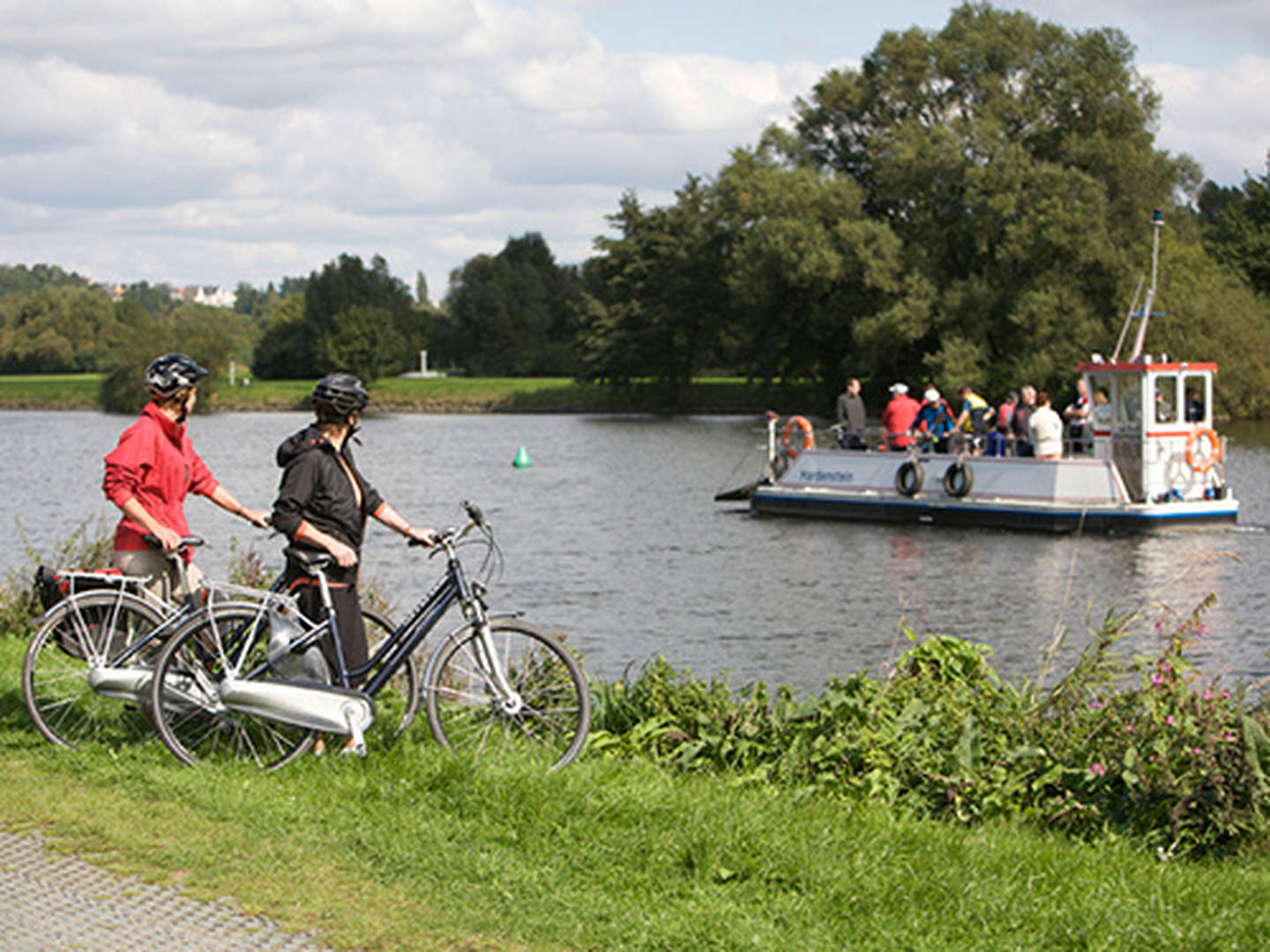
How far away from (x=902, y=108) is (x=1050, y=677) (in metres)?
52.3

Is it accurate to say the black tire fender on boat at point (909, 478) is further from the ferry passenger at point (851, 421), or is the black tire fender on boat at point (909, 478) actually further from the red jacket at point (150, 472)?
the red jacket at point (150, 472)

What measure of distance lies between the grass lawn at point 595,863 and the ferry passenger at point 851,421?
2472cm

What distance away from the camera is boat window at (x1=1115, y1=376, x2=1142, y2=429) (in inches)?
1065

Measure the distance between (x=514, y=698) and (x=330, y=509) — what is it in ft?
3.84

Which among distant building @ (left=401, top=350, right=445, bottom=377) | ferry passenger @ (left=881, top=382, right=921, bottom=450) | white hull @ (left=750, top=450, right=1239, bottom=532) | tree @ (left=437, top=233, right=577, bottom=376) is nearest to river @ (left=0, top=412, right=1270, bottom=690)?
white hull @ (left=750, top=450, right=1239, bottom=532)

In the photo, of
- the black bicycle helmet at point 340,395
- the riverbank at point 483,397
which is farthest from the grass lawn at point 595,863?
the riverbank at point 483,397

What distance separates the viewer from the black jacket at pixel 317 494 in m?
6.77

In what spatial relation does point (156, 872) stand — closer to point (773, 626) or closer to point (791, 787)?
point (791, 787)

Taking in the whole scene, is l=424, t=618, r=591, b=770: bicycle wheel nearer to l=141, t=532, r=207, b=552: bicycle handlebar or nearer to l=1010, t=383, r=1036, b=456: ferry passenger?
l=141, t=532, r=207, b=552: bicycle handlebar

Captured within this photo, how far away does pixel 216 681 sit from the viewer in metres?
6.85

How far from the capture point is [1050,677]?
13.9m

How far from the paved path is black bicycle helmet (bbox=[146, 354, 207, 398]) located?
2620 mm

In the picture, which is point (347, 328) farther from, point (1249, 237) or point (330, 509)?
point (330, 509)

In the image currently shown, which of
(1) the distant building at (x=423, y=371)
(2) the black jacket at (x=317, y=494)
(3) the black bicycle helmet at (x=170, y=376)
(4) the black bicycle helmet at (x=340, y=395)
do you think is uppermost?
(1) the distant building at (x=423, y=371)
